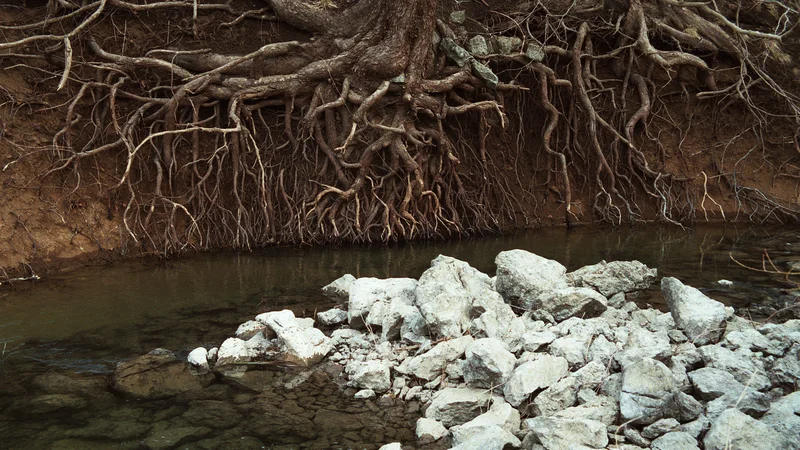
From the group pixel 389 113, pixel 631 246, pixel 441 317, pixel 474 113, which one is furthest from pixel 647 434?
pixel 474 113

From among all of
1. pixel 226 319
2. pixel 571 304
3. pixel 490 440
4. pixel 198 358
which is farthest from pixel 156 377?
pixel 571 304

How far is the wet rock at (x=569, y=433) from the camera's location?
295 centimetres

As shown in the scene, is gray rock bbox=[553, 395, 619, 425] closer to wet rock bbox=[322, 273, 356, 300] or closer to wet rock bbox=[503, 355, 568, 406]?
wet rock bbox=[503, 355, 568, 406]

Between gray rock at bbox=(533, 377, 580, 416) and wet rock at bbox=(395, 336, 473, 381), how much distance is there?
72 centimetres

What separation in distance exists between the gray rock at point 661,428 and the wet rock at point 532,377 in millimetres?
593

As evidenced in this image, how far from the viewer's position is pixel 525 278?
4.97 meters

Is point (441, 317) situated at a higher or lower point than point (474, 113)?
lower

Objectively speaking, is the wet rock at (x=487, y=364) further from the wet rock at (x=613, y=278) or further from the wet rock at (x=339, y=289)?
the wet rock at (x=339, y=289)

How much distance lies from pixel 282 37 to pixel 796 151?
29.2 feet

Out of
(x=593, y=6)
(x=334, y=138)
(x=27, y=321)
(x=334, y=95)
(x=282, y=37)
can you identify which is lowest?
(x=27, y=321)

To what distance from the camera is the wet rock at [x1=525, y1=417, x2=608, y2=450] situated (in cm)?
295

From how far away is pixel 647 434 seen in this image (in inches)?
120

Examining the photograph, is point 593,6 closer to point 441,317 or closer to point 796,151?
point 796,151

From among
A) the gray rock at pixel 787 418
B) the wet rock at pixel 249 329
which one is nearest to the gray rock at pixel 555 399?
the gray rock at pixel 787 418
